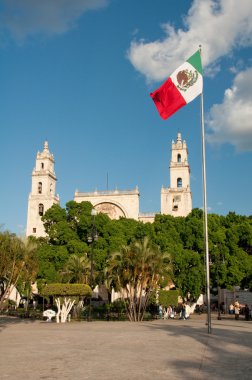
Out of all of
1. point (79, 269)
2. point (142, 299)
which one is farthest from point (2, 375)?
point (79, 269)

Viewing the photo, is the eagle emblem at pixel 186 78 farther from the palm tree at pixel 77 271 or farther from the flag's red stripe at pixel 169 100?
the palm tree at pixel 77 271

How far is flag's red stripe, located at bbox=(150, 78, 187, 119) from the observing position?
1628cm

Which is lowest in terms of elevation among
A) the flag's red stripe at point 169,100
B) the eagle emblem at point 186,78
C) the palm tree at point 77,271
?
the palm tree at point 77,271

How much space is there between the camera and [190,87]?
16500 millimetres

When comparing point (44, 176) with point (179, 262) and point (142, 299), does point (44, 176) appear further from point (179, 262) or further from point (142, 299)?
point (142, 299)

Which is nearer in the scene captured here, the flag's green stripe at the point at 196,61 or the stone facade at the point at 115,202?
the flag's green stripe at the point at 196,61

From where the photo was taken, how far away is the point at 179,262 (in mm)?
35969

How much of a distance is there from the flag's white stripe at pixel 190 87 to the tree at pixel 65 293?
14244mm

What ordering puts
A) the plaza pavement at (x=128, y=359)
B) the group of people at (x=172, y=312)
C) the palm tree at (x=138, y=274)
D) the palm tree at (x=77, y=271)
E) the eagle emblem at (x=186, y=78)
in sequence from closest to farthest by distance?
the plaza pavement at (x=128, y=359) < the eagle emblem at (x=186, y=78) < the palm tree at (x=138, y=274) < the group of people at (x=172, y=312) < the palm tree at (x=77, y=271)

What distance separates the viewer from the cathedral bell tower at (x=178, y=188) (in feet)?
189

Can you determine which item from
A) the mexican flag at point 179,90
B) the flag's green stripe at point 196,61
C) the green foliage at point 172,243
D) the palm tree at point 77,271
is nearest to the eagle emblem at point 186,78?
the mexican flag at point 179,90

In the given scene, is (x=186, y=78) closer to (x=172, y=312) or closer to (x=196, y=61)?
(x=196, y=61)

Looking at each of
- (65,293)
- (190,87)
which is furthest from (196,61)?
(65,293)

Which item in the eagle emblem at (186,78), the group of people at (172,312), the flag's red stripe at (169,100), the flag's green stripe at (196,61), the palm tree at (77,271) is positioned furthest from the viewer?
the palm tree at (77,271)
